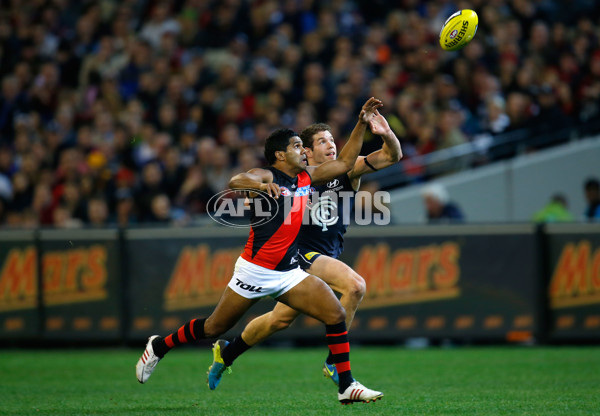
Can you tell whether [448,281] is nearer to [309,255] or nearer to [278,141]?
[309,255]

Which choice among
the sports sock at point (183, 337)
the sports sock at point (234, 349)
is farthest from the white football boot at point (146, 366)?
the sports sock at point (234, 349)

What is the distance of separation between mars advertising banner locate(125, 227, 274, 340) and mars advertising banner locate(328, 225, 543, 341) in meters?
1.59

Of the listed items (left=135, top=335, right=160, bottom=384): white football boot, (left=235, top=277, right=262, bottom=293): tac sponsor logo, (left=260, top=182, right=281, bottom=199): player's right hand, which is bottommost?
(left=135, top=335, right=160, bottom=384): white football boot

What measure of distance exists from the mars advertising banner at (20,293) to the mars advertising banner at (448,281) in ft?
15.0

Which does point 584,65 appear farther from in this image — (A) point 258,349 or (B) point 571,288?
(A) point 258,349

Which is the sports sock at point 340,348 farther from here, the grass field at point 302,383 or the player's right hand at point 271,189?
the player's right hand at point 271,189

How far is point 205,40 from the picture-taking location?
1788cm

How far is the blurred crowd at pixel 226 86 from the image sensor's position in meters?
14.8

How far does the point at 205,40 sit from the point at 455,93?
516 centimetres

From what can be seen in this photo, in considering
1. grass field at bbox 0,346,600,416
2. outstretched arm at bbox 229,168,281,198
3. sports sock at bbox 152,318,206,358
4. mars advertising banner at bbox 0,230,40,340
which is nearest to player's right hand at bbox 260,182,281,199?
outstretched arm at bbox 229,168,281,198

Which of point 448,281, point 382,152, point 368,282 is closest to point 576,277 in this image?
point 448,281

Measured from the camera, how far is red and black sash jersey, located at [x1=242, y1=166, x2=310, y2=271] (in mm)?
7445

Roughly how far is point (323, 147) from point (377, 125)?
864mm

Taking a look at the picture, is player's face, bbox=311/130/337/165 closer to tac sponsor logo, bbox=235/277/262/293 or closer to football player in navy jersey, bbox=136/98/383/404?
football player in navy jersey, bbox=136/98/383/404
